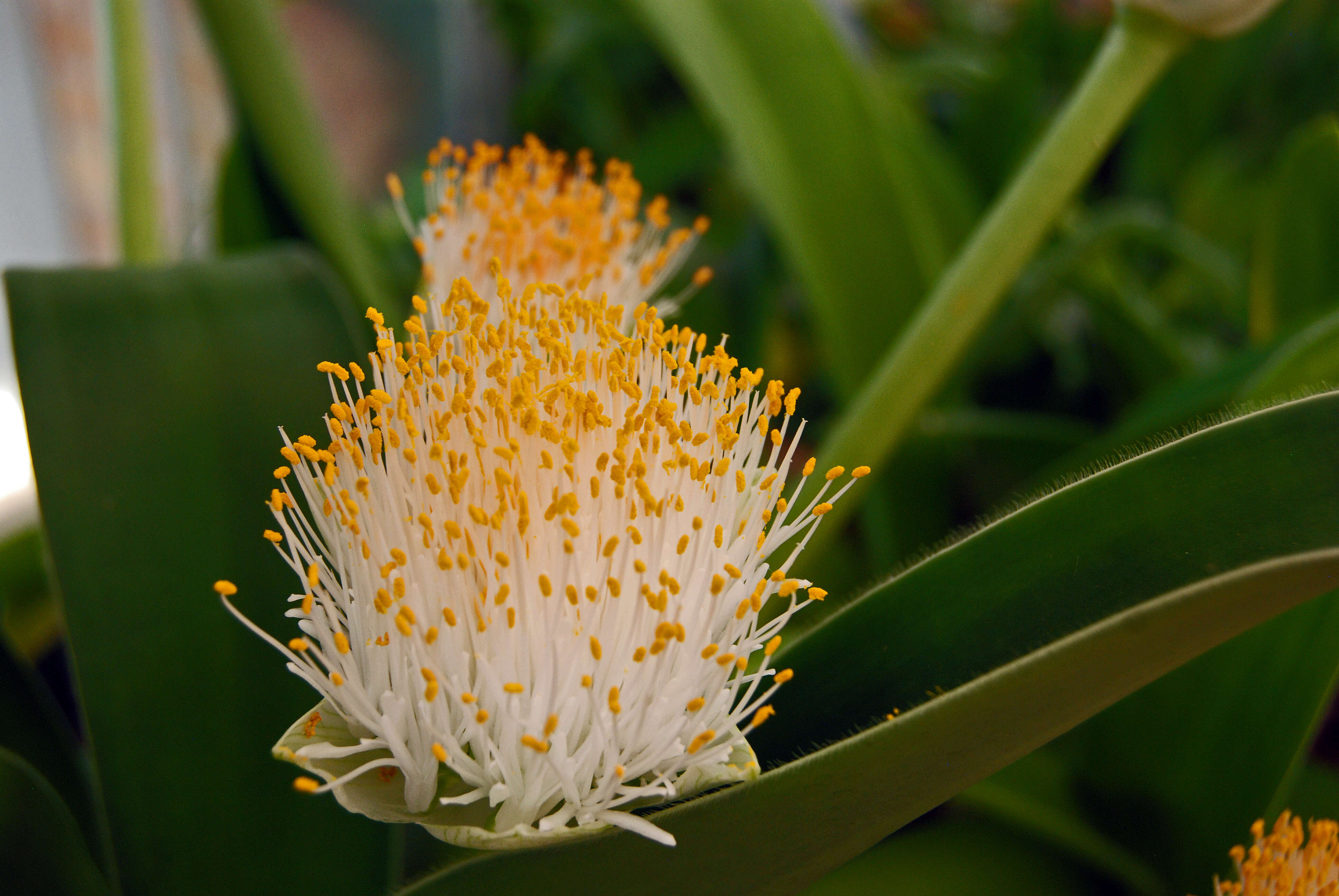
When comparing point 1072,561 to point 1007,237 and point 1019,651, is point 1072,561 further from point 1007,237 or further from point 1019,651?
point 1007,237

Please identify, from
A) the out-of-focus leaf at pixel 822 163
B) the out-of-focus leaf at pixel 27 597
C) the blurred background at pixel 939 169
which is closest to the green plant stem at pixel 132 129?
the blurred background at pixel 939 169

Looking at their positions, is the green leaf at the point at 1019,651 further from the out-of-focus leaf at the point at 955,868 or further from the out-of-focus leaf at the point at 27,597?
the out-of-focus leaf at the point at 27,597

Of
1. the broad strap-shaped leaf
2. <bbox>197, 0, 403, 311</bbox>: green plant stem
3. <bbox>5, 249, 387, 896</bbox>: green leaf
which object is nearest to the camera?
the broad strap-shaped leaf

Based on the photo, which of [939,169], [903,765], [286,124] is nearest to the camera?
[903,765]

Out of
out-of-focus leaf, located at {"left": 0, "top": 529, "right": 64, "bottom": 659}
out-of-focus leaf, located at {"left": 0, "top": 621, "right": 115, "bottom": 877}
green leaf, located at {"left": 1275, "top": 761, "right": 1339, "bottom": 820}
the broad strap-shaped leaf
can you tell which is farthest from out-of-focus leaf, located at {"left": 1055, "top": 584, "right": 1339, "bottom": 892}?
out-of-focus leaf, located at {"left": 0, "top": 529, "right": 64, "bottom": 659}

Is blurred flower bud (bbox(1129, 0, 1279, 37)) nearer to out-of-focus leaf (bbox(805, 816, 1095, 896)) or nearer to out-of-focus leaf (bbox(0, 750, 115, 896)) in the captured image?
out-of-focus leaf (bbox(805, 816, 1095, 896))

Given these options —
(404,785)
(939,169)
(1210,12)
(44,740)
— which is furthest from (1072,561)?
(939,169)

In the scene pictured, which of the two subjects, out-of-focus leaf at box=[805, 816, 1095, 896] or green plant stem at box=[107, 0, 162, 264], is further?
green plant stem at box=[107, 0, 162, 264]
